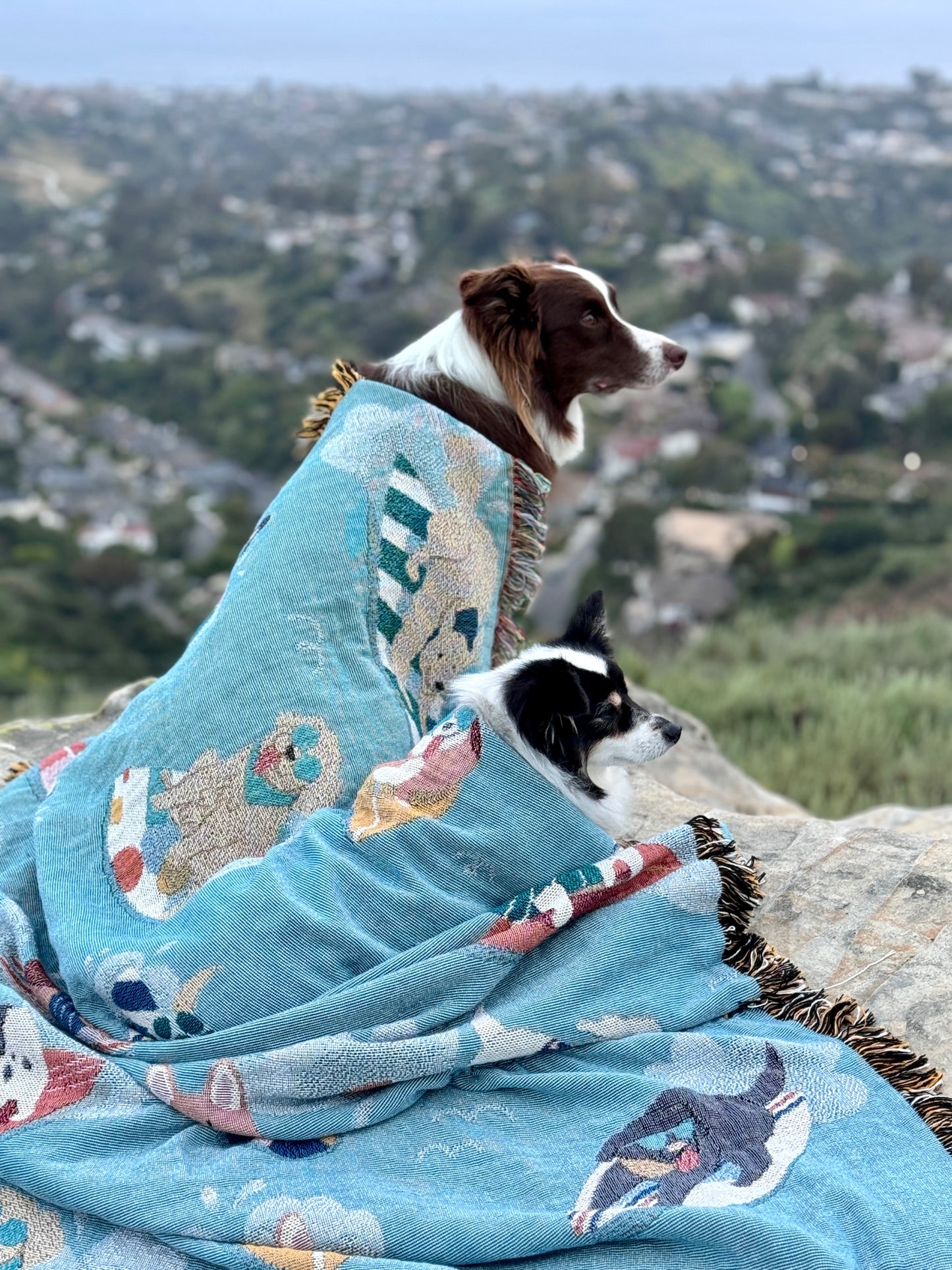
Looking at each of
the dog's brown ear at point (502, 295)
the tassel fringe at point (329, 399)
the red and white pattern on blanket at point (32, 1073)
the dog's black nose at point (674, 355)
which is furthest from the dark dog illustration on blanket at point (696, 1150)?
the dog's black nose at point (674, 355)

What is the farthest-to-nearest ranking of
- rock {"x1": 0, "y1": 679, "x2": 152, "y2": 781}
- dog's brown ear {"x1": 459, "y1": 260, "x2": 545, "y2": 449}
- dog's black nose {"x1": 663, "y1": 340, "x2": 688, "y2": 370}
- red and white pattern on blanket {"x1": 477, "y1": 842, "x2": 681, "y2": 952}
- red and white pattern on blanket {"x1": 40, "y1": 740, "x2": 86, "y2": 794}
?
rock {"x1": 0, "y1": 679, "x2": 152, "y2": 781}, dog's black nose {"x1": 663, "y1": 340, "x2": 688, "y2": 370}, dog's brown ear {"x1": 459, "y1": 260, "x2": 545, "y2": 449}, red and white pattern on blanket {"x1": 40, "y1": 740, "x2": 86, "y2": 794}, red and white pattern on blanket {"x1": 477, "y1": 842, "x2": 681, "y2": 952}

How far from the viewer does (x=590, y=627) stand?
2.67 meters

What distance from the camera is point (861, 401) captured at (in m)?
42.0

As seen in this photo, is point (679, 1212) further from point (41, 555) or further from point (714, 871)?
point (41, 555)

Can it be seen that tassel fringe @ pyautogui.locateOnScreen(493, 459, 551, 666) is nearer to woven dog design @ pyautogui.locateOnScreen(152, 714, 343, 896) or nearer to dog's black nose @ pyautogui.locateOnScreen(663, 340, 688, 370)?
dog's black nose @ pyautogui.locateOnScreen(663, 340, 688, 370)

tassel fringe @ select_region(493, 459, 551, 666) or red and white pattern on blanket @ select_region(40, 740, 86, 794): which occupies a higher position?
tassel fringe @ select_region(493, 459, 551, 666)

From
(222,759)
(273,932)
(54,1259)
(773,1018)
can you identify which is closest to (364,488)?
(222,759)

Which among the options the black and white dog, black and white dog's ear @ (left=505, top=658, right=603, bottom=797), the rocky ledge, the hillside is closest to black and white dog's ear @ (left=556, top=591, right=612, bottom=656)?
the black and white dog

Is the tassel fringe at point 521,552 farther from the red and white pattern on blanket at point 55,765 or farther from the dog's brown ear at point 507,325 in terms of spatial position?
the red and white pattern on blanket at point 55,765

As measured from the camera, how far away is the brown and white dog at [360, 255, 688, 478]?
320cm

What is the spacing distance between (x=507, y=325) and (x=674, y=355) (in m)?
0.63

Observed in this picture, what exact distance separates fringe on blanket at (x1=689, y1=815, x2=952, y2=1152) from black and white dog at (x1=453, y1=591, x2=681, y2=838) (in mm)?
203

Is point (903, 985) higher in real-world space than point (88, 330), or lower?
higher

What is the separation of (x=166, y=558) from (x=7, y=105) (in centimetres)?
8308
